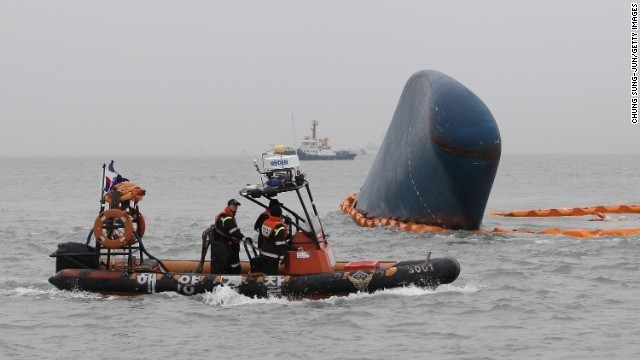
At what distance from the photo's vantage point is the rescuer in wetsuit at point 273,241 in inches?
631

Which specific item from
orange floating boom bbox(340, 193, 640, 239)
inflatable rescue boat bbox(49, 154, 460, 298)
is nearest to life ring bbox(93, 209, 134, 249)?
inflatable rescue boat bbox(49, 154, 460, 298)

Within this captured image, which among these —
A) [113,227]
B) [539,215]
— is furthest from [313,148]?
[113,227]

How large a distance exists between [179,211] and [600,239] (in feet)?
77.5

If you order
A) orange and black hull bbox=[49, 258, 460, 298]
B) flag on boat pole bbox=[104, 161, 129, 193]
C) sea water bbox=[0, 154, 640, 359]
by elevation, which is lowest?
sea water bbox=[0, 154, 640, 359]

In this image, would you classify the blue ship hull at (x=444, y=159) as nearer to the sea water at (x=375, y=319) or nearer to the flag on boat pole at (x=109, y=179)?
the sea water at (x=375, y=319)

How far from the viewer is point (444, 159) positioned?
2794 centimetres

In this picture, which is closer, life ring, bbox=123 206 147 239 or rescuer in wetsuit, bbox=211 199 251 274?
rescuer in wetsuit, bbox=211 199 251 274

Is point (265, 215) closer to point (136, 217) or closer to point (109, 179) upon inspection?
point (136, 217)

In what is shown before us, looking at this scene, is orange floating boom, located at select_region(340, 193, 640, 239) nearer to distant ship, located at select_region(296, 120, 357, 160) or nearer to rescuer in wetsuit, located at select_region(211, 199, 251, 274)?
rescuer in wetsuit, located at select_region(211, 199, 251, 274)

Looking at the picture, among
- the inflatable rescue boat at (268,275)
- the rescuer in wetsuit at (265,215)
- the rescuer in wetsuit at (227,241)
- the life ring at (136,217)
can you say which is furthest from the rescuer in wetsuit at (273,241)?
the life ring at (136,217)

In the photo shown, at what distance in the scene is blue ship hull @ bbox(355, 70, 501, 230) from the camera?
27.7 metres

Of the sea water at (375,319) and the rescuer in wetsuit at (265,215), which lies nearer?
the sea water at (375,319)

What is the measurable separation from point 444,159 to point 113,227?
13590 mm

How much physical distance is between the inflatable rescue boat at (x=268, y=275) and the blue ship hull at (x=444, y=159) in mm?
11490
